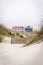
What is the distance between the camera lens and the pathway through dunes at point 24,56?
0.82 meters

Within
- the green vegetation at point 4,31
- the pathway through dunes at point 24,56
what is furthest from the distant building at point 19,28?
the pathway through dunes at point 24,56

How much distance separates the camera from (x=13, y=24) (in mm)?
1672

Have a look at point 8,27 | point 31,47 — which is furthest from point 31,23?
point 31,47

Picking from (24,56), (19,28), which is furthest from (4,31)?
(24,56)

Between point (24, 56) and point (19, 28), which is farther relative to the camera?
point (19, 28)

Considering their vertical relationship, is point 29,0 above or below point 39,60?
above

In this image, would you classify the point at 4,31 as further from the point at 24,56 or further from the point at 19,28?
the point at 24,56

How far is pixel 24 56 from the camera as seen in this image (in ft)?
2.89

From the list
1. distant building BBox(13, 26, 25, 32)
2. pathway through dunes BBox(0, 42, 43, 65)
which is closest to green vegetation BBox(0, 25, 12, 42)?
distant building BBox(13, 26, 25, 32)

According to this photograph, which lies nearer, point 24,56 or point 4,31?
point 24,56

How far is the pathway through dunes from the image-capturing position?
2.69 feet

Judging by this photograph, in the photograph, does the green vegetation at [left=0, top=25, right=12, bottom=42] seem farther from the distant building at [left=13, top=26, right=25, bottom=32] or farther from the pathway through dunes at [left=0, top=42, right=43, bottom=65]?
the pathway through dunes at [left=0, top=42, right=43, bottom=65]

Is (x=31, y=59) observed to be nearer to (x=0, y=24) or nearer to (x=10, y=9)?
(x=0, y=24)

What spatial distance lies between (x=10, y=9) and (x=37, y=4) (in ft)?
1.06
